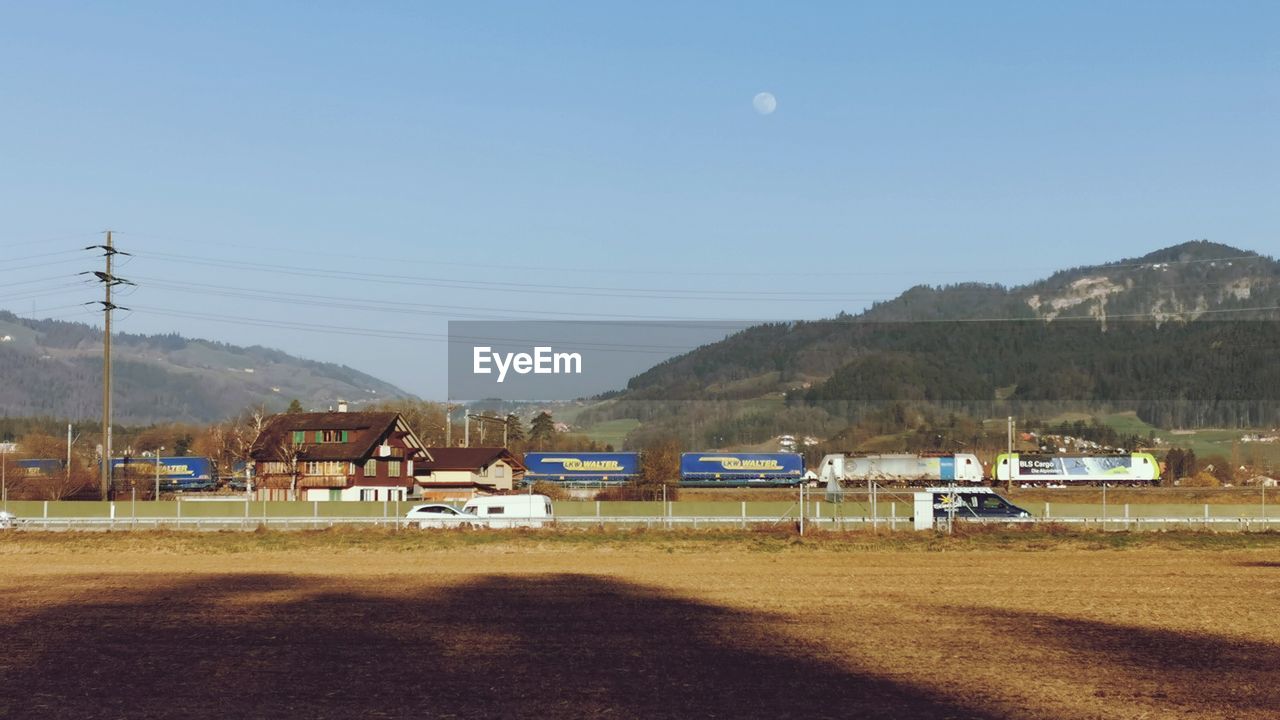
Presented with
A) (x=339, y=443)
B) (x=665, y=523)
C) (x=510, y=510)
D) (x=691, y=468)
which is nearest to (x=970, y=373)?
(x=691, y=468)

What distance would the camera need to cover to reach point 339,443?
91375mm

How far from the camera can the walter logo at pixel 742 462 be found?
97.6m

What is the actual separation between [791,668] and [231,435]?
518 feet

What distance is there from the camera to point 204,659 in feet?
60.0

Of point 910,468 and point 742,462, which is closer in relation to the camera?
point 742,462

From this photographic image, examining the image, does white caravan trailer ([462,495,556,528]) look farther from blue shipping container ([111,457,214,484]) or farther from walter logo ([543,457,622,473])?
blue shipping container ([111,457,214,484])

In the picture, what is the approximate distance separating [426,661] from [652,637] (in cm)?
444

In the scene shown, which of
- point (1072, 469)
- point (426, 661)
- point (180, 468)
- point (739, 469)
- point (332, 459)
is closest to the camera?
point (426, 661)

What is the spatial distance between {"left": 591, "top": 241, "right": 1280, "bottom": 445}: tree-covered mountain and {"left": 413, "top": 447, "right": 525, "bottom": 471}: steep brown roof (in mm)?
20809

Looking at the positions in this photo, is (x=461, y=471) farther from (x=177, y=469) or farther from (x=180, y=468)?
(x=177, y=469)

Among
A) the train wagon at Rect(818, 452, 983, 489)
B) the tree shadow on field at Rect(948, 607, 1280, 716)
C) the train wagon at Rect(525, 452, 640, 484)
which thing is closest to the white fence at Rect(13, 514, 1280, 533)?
the tree shadow on field at Rect(948, 607, 1280, 716)

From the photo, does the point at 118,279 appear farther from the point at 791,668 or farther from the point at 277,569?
the point at 791,668

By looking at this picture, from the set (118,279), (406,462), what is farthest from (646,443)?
(118,279)

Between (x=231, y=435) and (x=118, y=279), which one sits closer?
(x=118, y=279)
